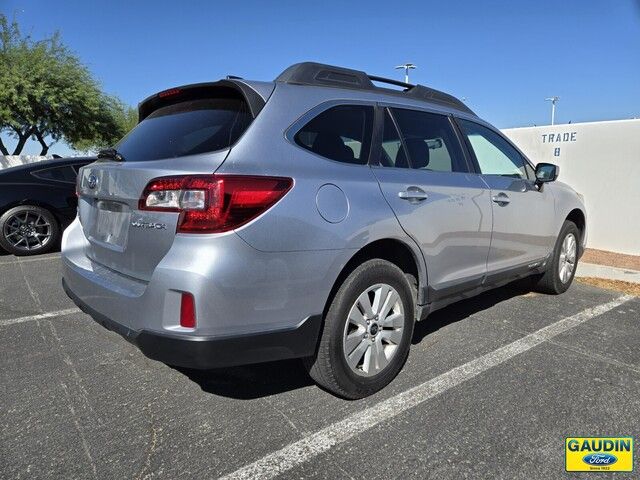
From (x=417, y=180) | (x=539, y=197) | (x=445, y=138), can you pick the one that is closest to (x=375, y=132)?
(x=417, y=180)

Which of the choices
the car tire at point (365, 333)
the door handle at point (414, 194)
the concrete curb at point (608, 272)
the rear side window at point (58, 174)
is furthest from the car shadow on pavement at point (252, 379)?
the rear side window at point (58, 174)

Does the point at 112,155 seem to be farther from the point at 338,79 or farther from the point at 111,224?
the point at 338,79

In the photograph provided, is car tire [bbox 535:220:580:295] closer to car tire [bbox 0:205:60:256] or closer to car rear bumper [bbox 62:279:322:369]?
car rear bumper [bbox 62:279:322:369]

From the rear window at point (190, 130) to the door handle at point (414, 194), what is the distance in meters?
1.02

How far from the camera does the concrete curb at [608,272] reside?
239 inches

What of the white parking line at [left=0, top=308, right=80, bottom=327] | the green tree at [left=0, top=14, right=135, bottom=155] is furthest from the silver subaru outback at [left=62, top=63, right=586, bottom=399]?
the green tree at [left=0, top=14, right=135, bottom=155]

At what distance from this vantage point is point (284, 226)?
2.21 meters

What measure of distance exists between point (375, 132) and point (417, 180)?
402 mm

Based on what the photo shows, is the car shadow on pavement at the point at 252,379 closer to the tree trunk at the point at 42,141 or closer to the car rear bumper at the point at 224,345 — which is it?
the car rear bumper at the point at 224,345

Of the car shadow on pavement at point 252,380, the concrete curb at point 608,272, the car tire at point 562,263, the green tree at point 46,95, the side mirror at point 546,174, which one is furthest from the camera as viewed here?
the green tree at point 46,95

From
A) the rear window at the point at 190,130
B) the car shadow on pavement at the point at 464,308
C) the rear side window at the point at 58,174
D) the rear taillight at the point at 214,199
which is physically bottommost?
the car shadow on pavement at the point at 464,308

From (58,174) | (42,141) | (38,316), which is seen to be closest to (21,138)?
(42,141)

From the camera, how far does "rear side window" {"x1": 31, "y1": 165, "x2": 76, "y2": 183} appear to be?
23.0 ft

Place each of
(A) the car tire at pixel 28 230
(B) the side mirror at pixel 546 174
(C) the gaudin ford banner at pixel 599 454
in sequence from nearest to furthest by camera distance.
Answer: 1. (C) the gaudin ford banner at pixel 599 454
2. (B) the side mirror at pixel 546 174
3. (A) the car tire at pixel 28 230
